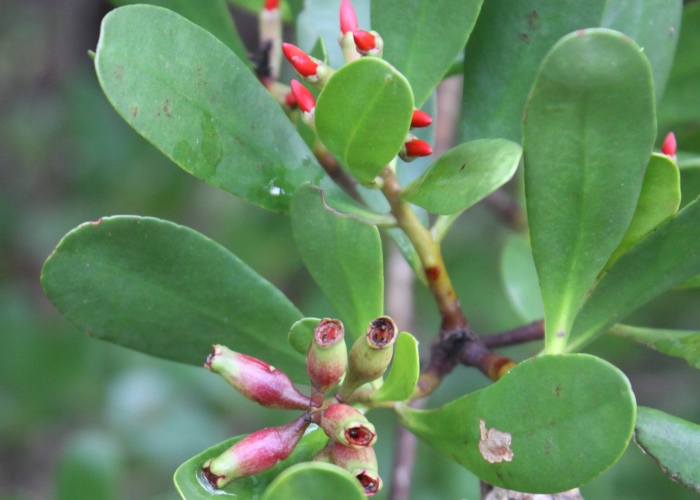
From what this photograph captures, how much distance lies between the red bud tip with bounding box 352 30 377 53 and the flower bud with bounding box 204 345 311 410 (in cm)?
37

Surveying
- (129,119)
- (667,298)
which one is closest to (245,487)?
(129,119)

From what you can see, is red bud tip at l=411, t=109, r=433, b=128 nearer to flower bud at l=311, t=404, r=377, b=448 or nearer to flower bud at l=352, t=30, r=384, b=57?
flower bud at l=352, t=30, r=384, b=57

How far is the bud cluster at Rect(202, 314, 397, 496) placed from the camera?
2.45ft

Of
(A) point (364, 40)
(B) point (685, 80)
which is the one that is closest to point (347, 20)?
(A) point (364, 40)

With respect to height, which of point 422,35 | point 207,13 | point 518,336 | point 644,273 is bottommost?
point 518,336

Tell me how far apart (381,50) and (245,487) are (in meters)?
0.51

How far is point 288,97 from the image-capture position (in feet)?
3.97

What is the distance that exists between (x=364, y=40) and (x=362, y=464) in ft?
1.50

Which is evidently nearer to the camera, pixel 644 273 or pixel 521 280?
pixel 644 273

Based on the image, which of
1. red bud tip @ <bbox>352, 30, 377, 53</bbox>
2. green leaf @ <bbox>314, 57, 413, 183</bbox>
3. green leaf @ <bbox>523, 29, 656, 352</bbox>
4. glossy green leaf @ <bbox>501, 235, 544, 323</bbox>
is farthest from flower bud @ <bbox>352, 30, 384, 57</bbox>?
glossy green leaf @ <bbox>501, 235, 544, 323</bbox>

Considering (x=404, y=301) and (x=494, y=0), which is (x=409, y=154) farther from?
(x=404, y=301)

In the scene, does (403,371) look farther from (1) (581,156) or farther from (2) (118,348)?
(2) (118,348)

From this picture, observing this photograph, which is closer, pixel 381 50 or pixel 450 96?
pixel 381 50

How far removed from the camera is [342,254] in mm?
862
